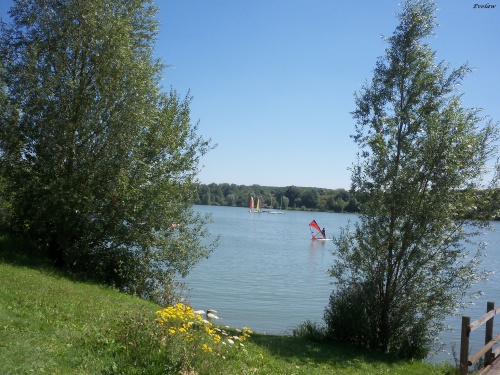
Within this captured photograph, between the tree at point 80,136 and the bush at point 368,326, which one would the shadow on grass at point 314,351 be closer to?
the bush at point 368,326

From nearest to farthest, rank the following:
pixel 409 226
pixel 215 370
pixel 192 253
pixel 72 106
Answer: pixel 215 370
pixel 409 226
pixel 72 106
pixel 192 253

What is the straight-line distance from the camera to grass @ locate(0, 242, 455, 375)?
6.83m

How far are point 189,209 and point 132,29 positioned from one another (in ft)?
21.6

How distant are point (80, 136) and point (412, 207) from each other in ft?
33.8

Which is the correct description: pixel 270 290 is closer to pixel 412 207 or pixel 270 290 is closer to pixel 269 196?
pixel 412 207

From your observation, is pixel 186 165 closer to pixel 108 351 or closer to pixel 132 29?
pixel 132 29

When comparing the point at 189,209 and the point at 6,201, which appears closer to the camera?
the point at 6,201

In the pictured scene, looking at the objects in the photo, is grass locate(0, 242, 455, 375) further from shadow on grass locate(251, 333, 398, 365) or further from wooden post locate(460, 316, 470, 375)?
wooden post locate(460, 316, 470, 375)

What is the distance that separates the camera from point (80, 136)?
16281 millimetres

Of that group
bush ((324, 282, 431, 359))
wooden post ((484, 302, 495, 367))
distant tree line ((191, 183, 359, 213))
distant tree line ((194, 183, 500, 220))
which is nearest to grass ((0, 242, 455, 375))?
bush ((324, 282, 431, 359))

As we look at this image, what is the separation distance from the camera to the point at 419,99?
14.7 m

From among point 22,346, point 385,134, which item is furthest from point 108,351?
point 385,134

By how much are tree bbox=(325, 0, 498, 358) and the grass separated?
1327 mm

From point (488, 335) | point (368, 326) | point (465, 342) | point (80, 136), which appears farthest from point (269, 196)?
point (465, 342)
